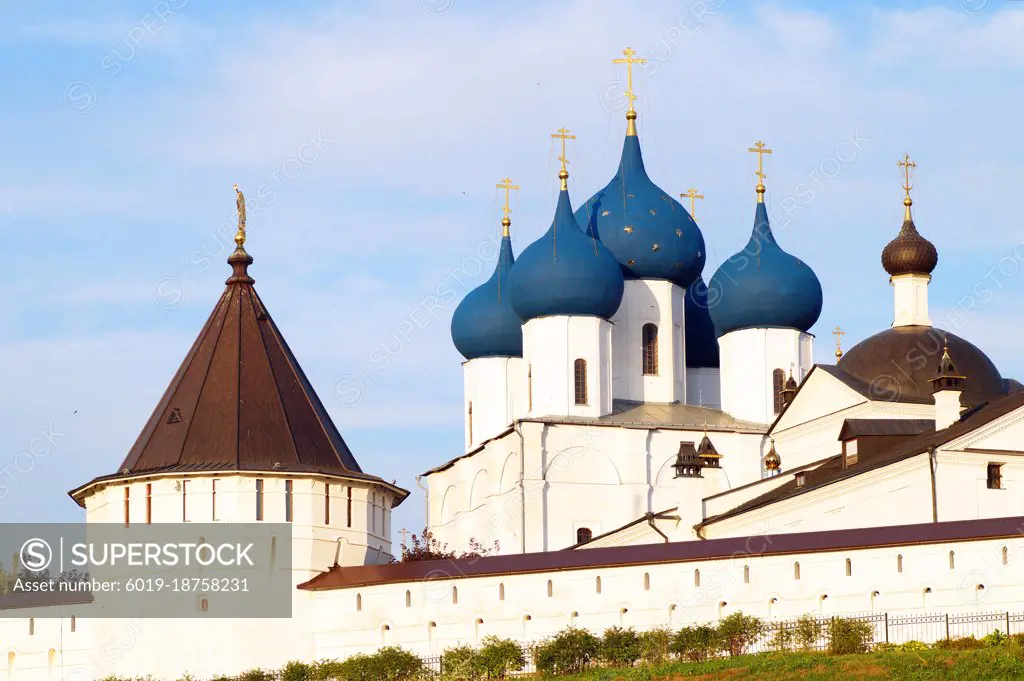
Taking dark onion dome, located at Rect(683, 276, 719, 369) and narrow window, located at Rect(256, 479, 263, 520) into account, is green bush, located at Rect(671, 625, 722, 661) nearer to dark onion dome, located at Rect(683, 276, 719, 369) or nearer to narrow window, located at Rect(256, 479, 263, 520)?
narrow window, located at Rect(256, 479, 263, 520)

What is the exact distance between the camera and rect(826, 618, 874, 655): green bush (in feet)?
86.5

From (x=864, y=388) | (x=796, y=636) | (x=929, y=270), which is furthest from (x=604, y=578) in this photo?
(x=929, y=270)

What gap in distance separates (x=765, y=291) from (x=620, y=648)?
17.1 metres

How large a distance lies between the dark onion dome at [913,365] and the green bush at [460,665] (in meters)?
11.7

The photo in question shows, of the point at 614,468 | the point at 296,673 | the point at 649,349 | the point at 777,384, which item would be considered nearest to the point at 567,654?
the point at 296,673

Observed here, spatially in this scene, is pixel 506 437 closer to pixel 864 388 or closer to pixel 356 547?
pixel 864 388

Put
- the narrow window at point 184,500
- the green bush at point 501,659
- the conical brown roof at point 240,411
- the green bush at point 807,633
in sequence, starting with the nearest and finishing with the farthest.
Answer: the green bush at point 807,633, the green bush at point 501,659, the narrow window at point 184,500, the conical brown roof at point 240,411

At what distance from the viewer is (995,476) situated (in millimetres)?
32156

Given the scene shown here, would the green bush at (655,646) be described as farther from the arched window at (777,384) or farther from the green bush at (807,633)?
the arched window at (777,384)

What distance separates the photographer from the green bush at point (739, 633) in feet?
89.8

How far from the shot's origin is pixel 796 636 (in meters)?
27.1

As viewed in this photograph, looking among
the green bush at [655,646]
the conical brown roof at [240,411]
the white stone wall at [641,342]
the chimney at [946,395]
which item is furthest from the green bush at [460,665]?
the white stone wall at [641,342]

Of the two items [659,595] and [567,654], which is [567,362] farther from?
[567,654]

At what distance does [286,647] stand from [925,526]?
8.59 meters
